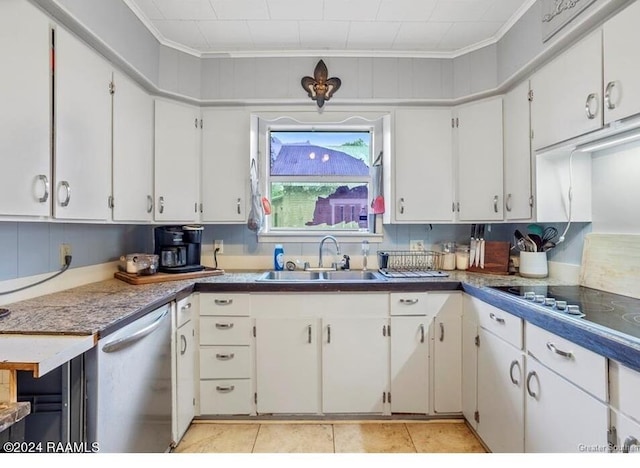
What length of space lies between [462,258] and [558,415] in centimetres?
134

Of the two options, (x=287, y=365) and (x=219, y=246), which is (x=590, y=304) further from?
(x=219, y=246)

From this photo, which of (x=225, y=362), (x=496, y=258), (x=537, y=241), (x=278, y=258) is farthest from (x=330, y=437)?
(x=537, y=241)

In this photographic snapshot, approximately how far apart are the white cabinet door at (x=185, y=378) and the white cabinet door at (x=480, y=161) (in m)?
1.94

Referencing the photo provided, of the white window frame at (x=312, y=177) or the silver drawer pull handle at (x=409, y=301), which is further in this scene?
the white window frame at (x=312, y=177)

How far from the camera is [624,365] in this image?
3.28 ft

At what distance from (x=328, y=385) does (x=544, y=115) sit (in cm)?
197

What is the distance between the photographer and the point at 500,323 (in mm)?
1691

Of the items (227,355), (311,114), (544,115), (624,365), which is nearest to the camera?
(624,365)

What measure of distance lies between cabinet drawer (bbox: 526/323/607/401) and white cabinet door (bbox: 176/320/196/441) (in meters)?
1.73

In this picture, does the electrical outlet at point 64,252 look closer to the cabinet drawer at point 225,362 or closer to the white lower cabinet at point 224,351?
the white lower cabinet at point 224,351

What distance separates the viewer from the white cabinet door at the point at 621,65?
1.30 meters

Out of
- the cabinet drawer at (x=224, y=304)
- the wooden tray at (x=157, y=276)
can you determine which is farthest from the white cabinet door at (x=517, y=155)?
the wooden tray at (x=157, y=276)
